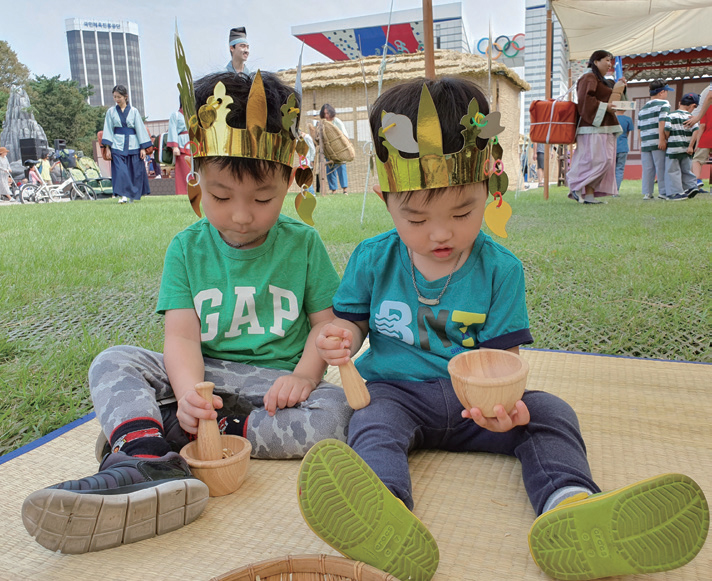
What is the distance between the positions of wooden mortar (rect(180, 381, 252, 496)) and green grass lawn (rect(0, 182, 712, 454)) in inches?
21.8

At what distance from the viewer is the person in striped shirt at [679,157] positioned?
5.74 metres

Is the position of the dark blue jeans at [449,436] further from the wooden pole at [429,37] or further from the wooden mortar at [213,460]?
the wooden pole at [429,37]

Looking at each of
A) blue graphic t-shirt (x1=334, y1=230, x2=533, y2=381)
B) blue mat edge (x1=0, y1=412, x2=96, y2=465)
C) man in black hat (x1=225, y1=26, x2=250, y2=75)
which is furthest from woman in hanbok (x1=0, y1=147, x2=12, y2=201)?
blue graphic t-shirt (x1=334, y1=230, x2=533, y2=381)

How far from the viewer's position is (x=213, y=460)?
1015mm

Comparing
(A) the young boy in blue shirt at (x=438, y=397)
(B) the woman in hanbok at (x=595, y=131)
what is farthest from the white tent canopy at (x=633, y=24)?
(A) the young boy in blue shirt at (x=438, y=397)

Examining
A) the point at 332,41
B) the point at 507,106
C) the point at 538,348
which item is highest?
the point at 332,41

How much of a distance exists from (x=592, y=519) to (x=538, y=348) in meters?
1.15

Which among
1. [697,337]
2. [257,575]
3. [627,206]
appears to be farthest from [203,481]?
[627,206]

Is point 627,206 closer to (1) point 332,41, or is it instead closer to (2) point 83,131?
(1) point 332,41

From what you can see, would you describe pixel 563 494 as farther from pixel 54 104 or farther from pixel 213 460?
pixel 54 104

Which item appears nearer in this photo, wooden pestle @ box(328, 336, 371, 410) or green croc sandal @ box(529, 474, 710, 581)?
green croc sandal @ box(529, 474, 710, 581)

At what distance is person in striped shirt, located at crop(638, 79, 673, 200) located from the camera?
588cm

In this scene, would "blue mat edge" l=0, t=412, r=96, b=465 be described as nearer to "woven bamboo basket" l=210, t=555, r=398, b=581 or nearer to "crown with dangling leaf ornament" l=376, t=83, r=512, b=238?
"woven bamboo basket" l=210, t=555, r=398, b=581

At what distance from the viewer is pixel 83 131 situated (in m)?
21.0
